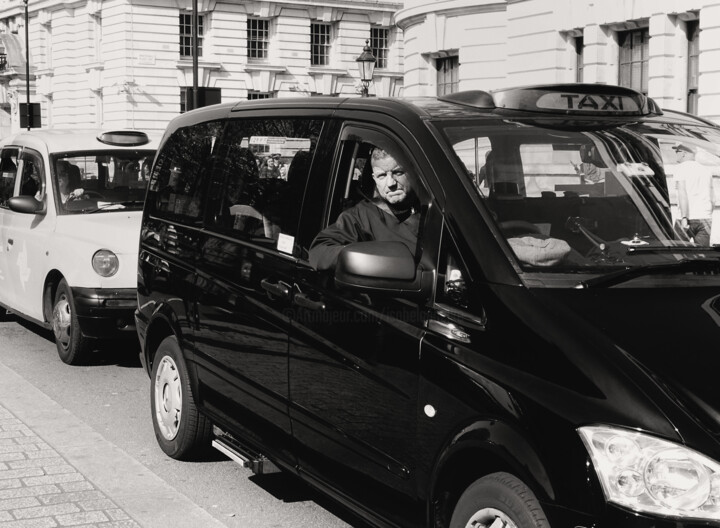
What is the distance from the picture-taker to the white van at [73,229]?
375 inches

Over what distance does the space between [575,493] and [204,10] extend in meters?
56.6

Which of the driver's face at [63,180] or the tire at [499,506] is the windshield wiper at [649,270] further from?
the driver's face at [63,180]

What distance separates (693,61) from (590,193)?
22.7m

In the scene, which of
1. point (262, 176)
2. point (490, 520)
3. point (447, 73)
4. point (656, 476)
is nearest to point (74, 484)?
point (262, 176)

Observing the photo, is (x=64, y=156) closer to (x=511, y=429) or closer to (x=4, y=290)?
(x=4, y=290)

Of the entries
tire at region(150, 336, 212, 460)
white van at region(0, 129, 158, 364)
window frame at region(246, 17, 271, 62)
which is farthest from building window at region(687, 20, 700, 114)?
window frame at region(246, 17, 271, 62)

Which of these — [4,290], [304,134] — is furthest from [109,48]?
[304,134]

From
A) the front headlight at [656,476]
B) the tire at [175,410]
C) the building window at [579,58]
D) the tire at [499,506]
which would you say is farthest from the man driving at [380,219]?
the building window at [579,58]

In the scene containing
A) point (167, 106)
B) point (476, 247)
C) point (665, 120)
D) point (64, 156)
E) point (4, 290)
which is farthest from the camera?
point (167, 106)

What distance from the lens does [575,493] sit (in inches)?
129

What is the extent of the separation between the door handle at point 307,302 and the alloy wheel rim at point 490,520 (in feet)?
4.27

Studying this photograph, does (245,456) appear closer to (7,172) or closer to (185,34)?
(7,172)

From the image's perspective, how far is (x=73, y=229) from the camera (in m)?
9.85

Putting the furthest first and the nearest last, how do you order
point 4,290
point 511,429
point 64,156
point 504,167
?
1. point 4,290
2. point 64,156
3. point 504,167
4. point 511,429
